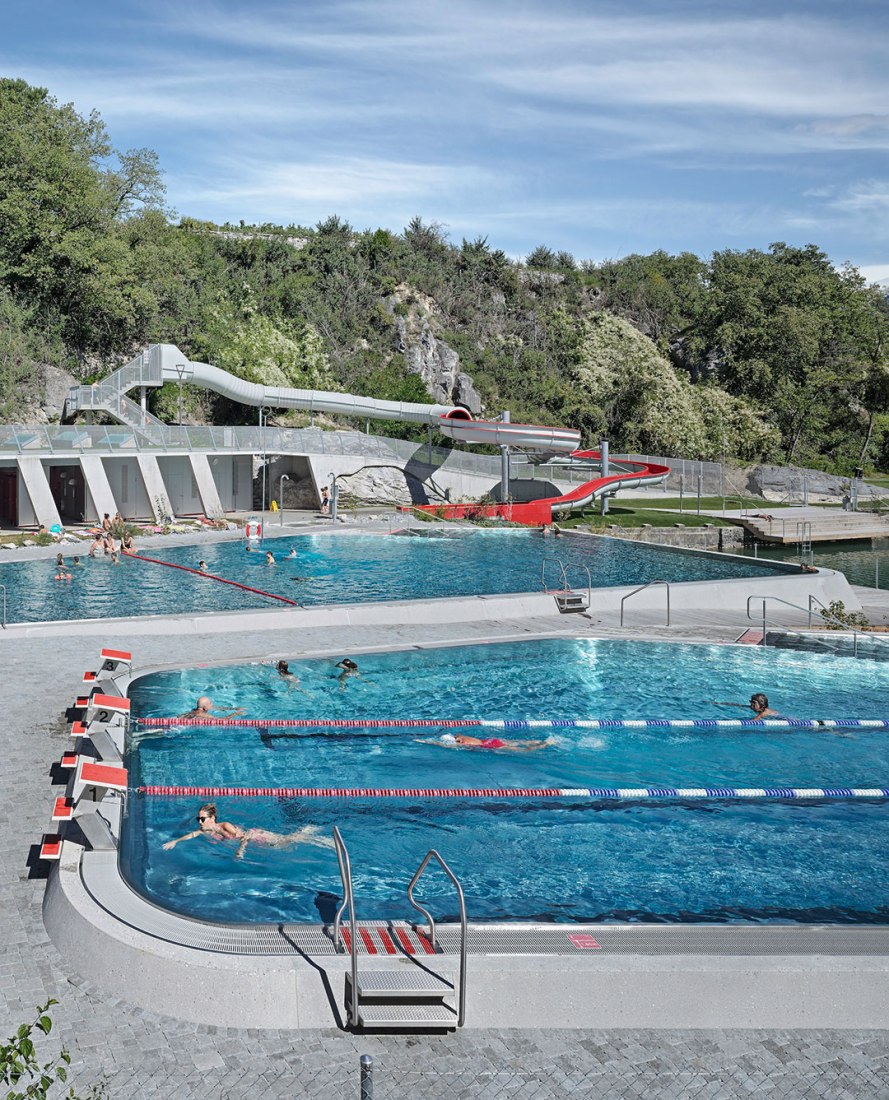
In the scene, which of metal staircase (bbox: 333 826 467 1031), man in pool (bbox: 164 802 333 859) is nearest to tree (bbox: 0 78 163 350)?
man in pool (bbox: 164 802 333 859)

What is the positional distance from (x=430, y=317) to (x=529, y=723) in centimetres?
4625

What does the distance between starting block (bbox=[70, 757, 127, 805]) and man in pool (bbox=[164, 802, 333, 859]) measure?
0.91m

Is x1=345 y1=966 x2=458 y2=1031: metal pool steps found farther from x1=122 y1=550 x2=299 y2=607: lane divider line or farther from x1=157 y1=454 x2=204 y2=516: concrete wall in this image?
x1=157 y1=454 x2=204 y2=516: concrete wall

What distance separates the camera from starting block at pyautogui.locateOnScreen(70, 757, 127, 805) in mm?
8773

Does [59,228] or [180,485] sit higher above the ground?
[59,228]

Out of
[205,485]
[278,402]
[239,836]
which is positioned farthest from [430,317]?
[239,836]

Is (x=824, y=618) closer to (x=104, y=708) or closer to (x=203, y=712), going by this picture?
(x=203, y=712)

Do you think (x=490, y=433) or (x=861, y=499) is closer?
(x=490, y=433)

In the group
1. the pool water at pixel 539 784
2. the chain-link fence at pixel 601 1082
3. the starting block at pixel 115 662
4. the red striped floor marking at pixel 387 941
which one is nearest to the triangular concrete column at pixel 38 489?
the pool water at pixel 539 784

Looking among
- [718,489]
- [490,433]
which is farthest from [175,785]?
[718,489]

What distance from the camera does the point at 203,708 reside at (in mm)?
12906

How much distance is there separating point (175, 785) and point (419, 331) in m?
46.0

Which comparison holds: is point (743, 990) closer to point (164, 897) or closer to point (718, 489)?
point (164, 897)

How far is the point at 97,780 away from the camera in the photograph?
346 inches
